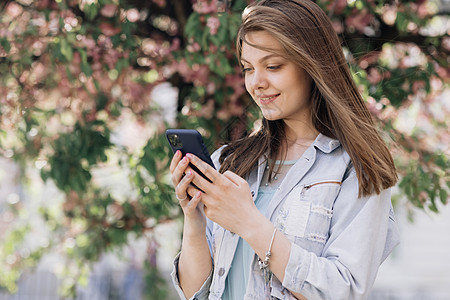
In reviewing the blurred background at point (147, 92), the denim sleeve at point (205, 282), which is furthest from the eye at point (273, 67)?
the blurred background at point (147, 92)

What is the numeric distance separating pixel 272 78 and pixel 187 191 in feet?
1.24

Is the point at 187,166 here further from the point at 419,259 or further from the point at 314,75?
the point at 419,259

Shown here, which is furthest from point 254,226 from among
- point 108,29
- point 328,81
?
point 108,29

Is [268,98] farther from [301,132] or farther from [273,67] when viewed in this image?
[301,132]

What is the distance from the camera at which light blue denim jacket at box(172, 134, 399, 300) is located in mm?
1609

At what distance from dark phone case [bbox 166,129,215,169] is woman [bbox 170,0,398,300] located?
0.04 meters

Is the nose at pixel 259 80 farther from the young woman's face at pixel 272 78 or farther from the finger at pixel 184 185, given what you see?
the finger at pixel 184 185

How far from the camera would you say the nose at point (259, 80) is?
1.75 meters

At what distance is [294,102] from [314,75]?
0.10 meters

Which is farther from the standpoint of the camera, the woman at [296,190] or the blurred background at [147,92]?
the blurred background at [147,92]

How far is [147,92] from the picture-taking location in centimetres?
369

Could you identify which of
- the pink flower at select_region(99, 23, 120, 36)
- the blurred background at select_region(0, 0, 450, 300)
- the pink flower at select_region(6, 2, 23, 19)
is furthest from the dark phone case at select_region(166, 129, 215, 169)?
the pink flower at select_region(6, 2, 23, 19)

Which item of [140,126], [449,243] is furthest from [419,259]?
[140,126]

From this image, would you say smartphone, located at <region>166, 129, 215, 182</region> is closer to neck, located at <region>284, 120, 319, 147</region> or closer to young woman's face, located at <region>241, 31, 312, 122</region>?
young woman's face, located at <region>241, 31, 312, 122</region>
